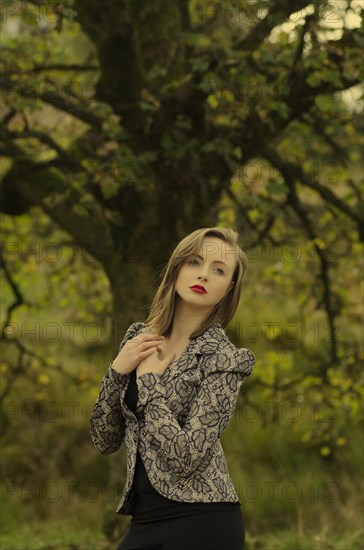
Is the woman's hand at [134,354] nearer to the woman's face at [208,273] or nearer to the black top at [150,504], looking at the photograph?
the black top at [150,504]

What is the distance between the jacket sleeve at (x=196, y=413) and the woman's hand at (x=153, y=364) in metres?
0.04

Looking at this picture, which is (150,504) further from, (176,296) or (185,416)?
(176,296)

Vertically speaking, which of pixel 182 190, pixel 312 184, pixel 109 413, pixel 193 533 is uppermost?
pixel 312 184

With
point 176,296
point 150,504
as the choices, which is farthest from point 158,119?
point 150,504

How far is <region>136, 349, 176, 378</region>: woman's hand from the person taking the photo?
267cm

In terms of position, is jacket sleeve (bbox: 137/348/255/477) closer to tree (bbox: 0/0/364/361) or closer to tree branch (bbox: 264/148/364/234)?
tree (bbox: 0/0/364/361)

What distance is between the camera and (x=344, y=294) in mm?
7008

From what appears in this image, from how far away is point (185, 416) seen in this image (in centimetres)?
264

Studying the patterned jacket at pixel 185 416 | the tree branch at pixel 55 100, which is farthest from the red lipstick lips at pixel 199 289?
the tree branch at pixel 55 100

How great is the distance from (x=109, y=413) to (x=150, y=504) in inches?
11.8

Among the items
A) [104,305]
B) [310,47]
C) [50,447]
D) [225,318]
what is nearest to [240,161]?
[310,47]

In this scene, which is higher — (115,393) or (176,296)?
(176,296)

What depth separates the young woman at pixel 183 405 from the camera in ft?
8.39

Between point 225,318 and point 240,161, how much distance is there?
3070 mm
